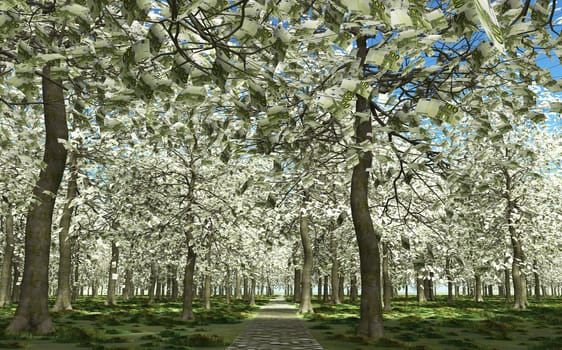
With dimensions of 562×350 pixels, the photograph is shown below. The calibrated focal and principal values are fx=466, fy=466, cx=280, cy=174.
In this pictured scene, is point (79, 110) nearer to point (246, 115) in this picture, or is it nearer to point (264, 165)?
point (246, 115)

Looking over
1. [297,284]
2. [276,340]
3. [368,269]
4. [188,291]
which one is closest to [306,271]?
[188,291]

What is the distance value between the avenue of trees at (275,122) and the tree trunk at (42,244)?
0.04 metres

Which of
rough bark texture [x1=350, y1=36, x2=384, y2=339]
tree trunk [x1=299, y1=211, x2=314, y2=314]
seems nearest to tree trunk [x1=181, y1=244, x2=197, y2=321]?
tree trunk [x1=299, y1=211, x2=314, y2=314]

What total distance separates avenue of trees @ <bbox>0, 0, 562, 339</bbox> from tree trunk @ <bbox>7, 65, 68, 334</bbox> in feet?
0.13

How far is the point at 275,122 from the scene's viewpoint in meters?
3.80

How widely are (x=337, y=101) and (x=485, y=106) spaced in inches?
132

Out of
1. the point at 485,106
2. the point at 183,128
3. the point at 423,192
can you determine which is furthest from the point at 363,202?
the point at 423,192

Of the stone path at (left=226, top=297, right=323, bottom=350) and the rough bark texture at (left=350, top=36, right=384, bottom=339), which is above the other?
the rough bark texture at (left=350, top=36, right=384, bottom=339)

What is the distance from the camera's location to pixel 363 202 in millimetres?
11727

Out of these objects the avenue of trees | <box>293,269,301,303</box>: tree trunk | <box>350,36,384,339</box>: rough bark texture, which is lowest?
<box>293,269,301,303</box>: tree trunk

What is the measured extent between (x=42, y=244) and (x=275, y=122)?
10022mm

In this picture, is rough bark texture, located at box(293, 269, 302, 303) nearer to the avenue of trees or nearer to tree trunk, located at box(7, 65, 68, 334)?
the avenue of trees

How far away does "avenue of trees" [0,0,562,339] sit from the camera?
357cm

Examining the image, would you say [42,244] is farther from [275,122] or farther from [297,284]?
[297,284]
